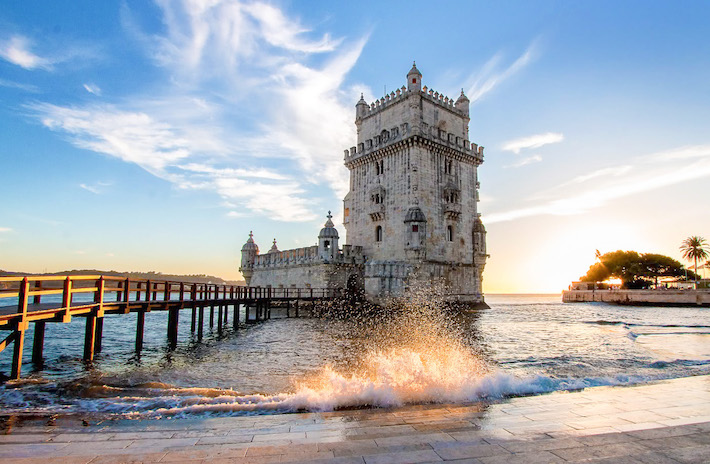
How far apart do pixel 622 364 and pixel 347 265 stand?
24.9 meters

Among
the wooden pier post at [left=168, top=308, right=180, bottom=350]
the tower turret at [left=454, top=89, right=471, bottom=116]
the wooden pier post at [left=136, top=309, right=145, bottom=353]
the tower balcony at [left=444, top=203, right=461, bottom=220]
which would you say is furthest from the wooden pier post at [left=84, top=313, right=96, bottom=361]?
the tower turret at [left=454, top=89, right=471, bottom=116]

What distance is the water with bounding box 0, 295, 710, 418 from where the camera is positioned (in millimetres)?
7930

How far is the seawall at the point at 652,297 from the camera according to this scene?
186 feet

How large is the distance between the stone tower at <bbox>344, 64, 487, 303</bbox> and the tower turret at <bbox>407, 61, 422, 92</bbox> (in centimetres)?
9

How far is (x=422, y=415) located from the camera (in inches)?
253

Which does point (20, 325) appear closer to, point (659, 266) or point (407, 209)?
point (407, 209)

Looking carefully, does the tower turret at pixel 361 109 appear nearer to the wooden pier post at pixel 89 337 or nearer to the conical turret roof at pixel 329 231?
the conical turret roof at pixel 329 231

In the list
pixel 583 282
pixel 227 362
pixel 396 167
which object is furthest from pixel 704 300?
pixel 227 362

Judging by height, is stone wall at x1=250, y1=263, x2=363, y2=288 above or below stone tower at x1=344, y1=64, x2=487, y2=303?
below

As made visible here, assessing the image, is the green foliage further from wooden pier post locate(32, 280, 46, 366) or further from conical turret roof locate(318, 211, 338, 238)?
wooden pier post locate(32, 280, 46, 366)

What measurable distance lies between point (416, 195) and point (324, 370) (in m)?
24.3

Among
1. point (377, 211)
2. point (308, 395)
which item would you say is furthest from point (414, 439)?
point (377, 211)

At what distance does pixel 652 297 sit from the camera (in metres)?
62.1

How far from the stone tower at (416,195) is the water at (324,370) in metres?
11.8
